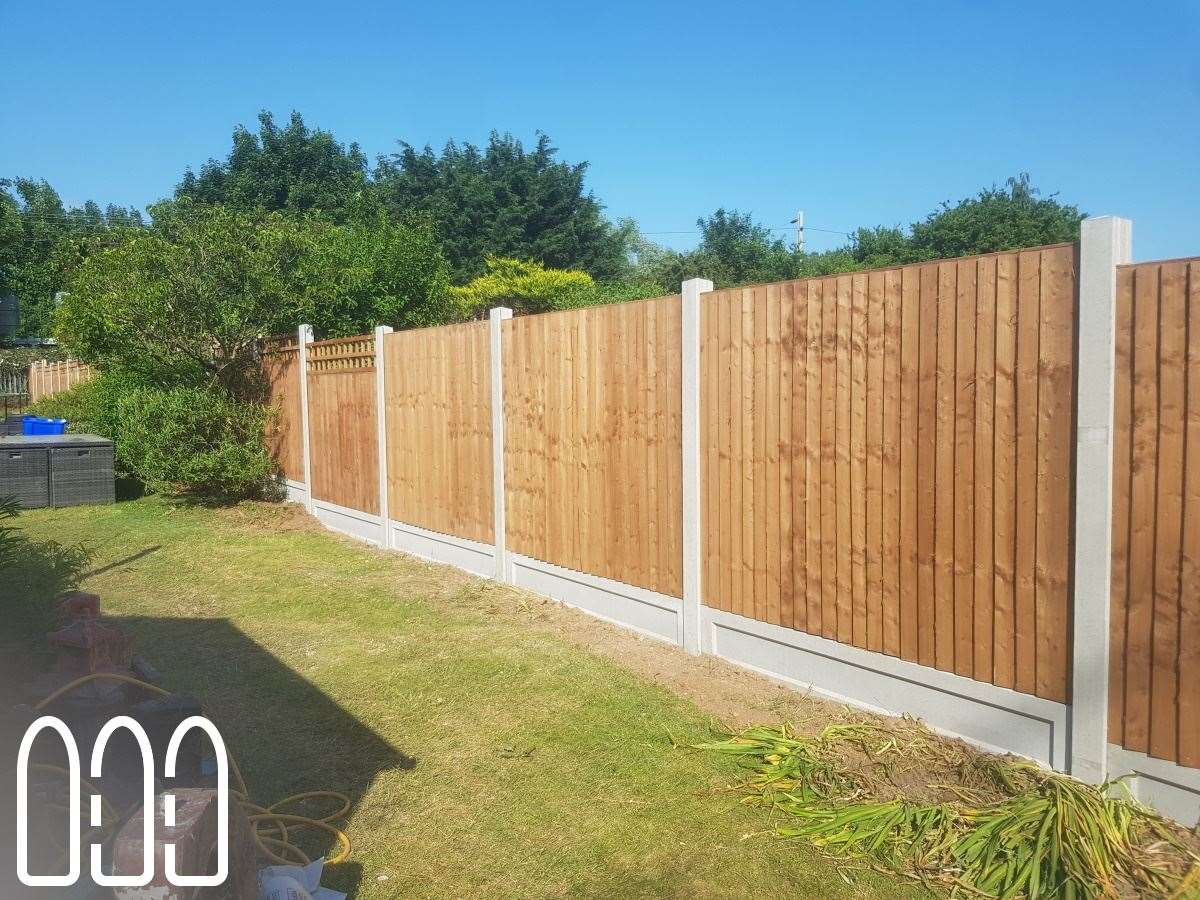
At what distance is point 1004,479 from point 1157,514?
2.05 feet

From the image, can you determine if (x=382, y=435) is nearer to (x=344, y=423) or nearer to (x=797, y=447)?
(x=344, y=423)

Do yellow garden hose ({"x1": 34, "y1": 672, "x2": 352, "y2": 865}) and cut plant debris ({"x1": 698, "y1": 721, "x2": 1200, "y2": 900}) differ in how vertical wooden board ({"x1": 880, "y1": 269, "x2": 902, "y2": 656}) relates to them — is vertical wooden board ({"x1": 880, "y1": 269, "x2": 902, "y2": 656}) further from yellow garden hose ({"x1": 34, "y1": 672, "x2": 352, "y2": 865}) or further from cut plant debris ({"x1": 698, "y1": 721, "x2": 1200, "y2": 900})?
yellow garden hose ({"x1": 34, "y1": 672, "x2": 352, "y2": 865})

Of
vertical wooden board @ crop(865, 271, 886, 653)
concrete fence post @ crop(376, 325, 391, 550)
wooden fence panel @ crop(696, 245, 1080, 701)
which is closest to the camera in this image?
wooden fence panel @ crop(696, 245, 1080, 701)

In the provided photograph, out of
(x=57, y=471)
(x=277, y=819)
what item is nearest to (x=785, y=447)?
(x=277, y=819)

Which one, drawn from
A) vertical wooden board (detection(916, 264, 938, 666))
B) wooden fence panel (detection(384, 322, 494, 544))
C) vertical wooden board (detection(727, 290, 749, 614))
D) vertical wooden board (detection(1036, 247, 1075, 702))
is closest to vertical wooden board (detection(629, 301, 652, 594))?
vertical wooden board (detection(727, 290, 749, 614))

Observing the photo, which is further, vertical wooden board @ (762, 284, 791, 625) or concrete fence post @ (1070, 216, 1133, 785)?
vertical wooden board @ (762, 284, 791, 625)

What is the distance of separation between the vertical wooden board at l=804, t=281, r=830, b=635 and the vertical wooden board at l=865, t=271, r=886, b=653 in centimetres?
27

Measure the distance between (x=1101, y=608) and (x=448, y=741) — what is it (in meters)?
3.02

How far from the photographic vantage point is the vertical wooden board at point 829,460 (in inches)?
178

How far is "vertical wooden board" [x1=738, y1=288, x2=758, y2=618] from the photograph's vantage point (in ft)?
16.5

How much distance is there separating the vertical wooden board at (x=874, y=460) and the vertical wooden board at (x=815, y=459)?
27cm

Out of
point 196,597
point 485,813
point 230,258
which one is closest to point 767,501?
point 485,813

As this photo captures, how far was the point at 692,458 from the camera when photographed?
549 cm

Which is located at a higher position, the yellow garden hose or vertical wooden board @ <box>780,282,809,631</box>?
vertical wooden board @ <box>780,282,809,631</box>
